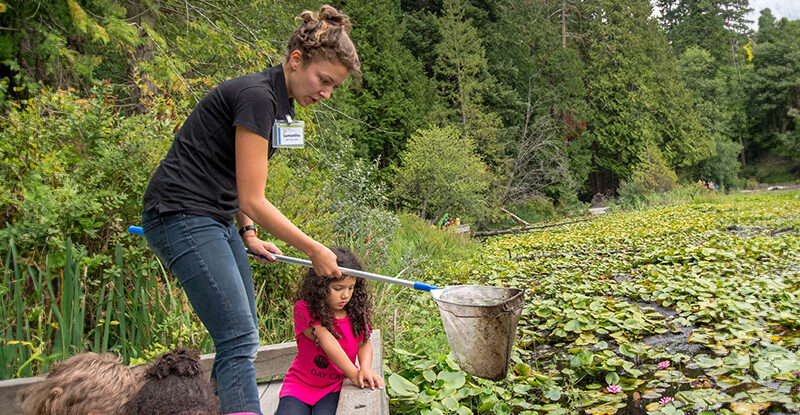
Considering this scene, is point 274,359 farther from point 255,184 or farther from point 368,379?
point 255,184

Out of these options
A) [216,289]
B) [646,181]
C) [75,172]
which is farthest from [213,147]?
[646,181]

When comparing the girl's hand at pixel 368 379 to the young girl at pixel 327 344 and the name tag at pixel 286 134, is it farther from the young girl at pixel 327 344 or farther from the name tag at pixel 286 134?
the name tag at pixel 286 134

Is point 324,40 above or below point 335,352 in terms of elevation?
above

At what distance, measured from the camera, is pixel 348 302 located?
86.4 inches

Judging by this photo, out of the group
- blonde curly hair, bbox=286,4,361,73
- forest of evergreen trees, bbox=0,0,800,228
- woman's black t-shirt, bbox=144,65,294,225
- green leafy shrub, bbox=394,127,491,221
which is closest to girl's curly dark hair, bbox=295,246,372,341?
woman's black t-shirt, bbox=144,65,294,225

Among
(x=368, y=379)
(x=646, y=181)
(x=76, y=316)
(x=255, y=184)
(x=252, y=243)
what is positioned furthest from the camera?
(x=646, y=181)

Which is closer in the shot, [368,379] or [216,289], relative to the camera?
[216,289]

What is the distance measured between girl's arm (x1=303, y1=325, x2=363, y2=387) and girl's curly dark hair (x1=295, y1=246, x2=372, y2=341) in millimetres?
37

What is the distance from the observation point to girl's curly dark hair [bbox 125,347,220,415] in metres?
1.26

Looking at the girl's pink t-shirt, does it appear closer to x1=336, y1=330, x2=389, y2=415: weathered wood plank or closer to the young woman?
x1=336, y1=330, x2=389, y2=415: weathered wood plank

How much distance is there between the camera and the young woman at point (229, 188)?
156cm

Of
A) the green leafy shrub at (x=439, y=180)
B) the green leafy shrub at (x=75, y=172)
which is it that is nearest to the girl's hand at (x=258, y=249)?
the green leafy shrub at (x=75, y=172)

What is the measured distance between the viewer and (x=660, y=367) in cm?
283

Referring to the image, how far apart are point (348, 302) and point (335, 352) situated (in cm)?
25
